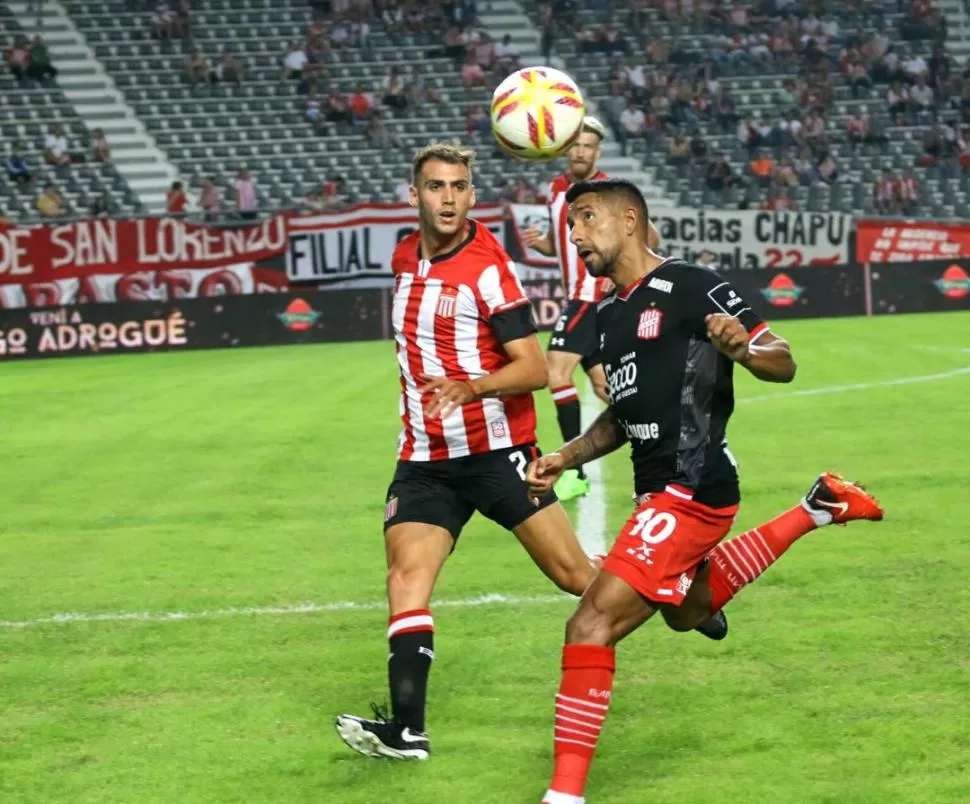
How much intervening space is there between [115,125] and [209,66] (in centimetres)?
269

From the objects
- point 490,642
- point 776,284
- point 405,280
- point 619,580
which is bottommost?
point 776,284

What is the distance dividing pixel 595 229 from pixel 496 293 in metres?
0.74

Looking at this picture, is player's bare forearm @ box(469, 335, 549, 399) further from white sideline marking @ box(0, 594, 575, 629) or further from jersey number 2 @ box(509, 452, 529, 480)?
white sideline marking @ box(0, 594, 575, 629)

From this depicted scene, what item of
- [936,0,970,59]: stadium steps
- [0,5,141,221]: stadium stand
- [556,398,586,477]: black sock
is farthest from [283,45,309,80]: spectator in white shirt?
[556,398,586,477]: black sock

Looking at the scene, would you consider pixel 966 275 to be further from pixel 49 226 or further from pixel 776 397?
pixel 49 226

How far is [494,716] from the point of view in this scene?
657cm

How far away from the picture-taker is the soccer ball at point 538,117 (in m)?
9.95

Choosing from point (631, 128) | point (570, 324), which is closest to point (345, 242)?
point (631, 128)

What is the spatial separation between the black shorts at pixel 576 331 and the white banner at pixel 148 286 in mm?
17229

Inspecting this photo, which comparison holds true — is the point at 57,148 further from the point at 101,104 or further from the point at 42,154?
the point at 101,104

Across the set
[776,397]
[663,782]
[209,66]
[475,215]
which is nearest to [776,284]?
[475,215]

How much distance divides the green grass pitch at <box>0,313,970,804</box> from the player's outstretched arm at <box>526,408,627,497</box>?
3.25ft

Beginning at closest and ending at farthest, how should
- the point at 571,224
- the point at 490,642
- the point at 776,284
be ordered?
the point at 571,224 < the point at 490,642 < the point at 776,284

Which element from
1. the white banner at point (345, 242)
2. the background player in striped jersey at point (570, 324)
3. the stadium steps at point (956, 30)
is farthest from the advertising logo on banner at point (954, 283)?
the background player in striped jersey at point (570, 324)
